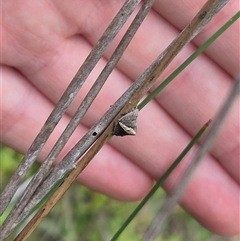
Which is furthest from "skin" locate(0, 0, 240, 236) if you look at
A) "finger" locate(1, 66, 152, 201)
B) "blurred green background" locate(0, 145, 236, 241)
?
"blurred green background" locate(0, 145, 236, 241)

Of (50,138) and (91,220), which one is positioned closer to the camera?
(50,138)

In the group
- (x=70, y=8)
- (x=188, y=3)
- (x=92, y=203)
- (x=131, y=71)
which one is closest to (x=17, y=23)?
(x=70, y=8)

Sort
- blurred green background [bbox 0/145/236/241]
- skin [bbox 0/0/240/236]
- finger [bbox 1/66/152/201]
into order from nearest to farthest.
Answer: skin [bbox 0/0/240/236], finger [bbox 1/66/152/201], blurred green background [bbox 0/145/236/241]

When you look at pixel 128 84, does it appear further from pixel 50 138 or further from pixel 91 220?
pixel 91 220

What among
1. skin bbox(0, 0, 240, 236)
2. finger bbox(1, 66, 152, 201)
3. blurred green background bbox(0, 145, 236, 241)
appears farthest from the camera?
blurred green background bbox(0, 145, 236, 241)

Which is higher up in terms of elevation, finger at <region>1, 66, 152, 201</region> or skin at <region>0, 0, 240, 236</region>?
skin at <region>0, 0, 240, 236</region>

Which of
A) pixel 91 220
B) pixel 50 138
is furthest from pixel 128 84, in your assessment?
pixel 91 220

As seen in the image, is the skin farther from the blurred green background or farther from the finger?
the blurred green background
